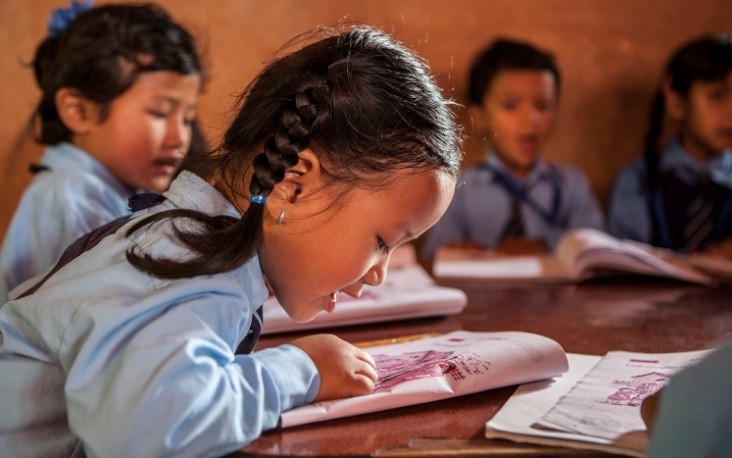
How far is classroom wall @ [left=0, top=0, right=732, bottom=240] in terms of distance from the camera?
6.95 ft

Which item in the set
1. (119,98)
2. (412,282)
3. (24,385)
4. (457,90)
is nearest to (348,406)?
(24,385)

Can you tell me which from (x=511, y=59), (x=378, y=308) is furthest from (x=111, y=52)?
(x=511, y=59)

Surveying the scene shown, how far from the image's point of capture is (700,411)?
24.8 inches

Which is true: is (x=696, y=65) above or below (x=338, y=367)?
above

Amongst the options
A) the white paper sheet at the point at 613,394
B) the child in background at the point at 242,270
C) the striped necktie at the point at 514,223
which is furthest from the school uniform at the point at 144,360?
the striped necktie at the point at 514,223

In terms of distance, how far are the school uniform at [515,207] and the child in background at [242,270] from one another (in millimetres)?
1335

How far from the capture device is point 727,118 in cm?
231

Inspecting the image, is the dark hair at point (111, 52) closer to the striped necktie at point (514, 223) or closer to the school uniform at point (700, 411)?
the striped necktie at point (514, 223)

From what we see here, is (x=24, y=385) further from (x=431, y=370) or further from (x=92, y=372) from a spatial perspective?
(x=431, y=370)

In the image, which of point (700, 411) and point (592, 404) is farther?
point (592, 404)

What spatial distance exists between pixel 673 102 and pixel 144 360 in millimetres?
1955

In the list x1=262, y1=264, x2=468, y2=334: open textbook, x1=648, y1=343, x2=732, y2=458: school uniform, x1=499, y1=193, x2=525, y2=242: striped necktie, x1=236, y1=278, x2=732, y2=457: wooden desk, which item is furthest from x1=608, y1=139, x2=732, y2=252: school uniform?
x1=648, y1=343, x2=732, y2=458: school uniform

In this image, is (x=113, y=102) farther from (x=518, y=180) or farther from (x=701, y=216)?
(x=701, y=216)

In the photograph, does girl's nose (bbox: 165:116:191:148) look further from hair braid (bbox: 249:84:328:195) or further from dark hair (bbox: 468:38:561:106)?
dark hair (bbox: 468:38:561:106)
